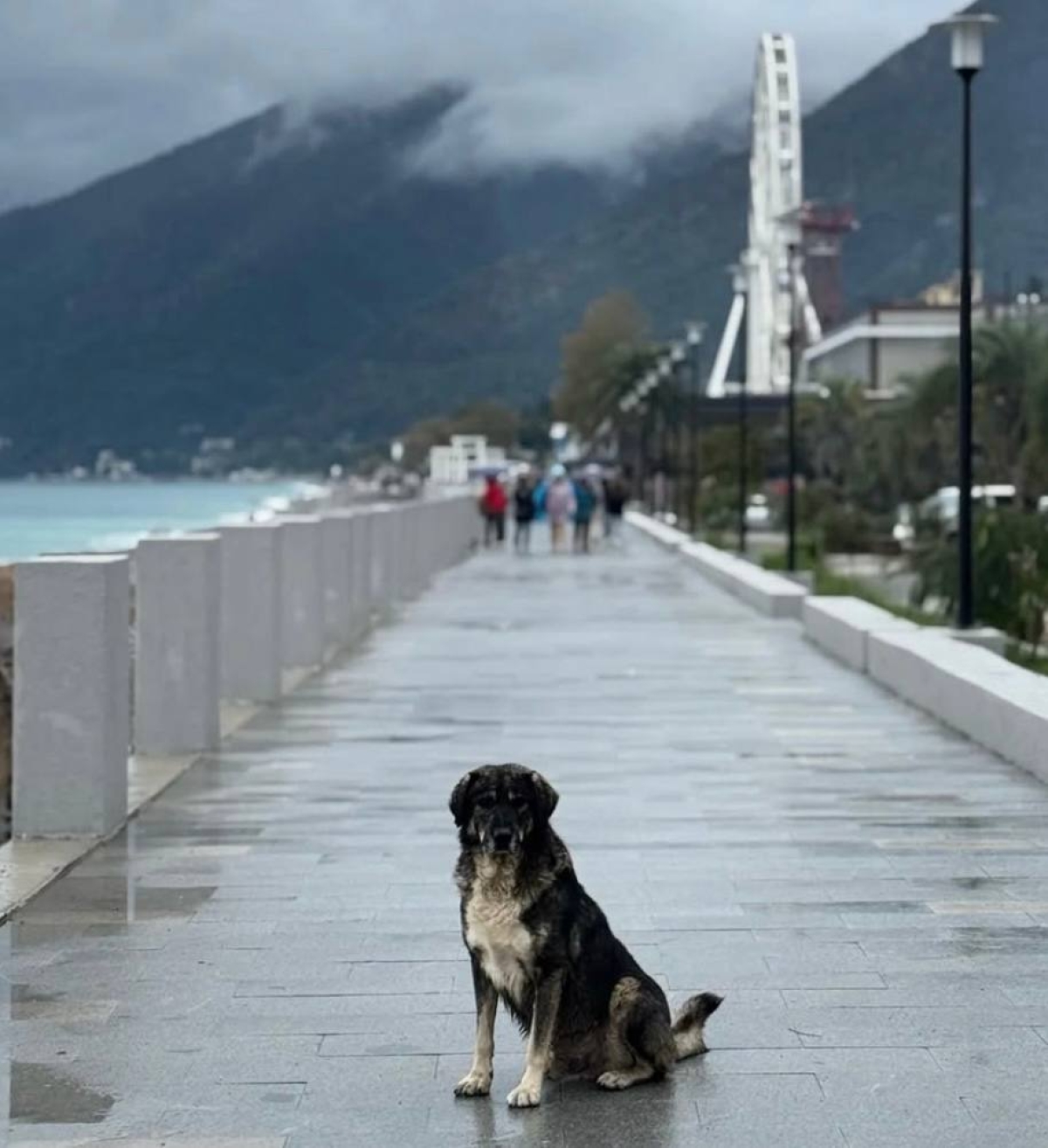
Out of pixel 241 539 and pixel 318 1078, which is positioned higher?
pixel 241 539

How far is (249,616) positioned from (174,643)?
9.70ft

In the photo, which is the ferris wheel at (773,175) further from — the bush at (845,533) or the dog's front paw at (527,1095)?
the dog's front paw at (527,1095)

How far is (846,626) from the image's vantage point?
20.7 m

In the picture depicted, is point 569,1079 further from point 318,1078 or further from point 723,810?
point 723,810

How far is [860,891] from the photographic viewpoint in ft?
32.3

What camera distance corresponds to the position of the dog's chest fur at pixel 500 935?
647 cm

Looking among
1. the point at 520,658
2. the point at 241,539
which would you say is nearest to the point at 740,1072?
the point at 241,539

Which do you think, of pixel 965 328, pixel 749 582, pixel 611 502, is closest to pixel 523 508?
pixel 611 502

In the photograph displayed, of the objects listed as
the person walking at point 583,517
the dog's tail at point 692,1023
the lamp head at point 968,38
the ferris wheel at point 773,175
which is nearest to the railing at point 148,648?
the dog's tail at point 692,1023

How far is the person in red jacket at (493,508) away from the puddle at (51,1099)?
154 ft

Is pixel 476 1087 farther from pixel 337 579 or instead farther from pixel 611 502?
pixel 611 502

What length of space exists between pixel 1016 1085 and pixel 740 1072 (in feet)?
2.33

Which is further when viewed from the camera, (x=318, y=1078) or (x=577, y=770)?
(x=577, y=770)

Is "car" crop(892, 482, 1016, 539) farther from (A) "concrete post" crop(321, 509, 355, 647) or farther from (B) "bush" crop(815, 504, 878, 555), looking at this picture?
(A) "concrete post" crop(321, 509, 355, 647)
